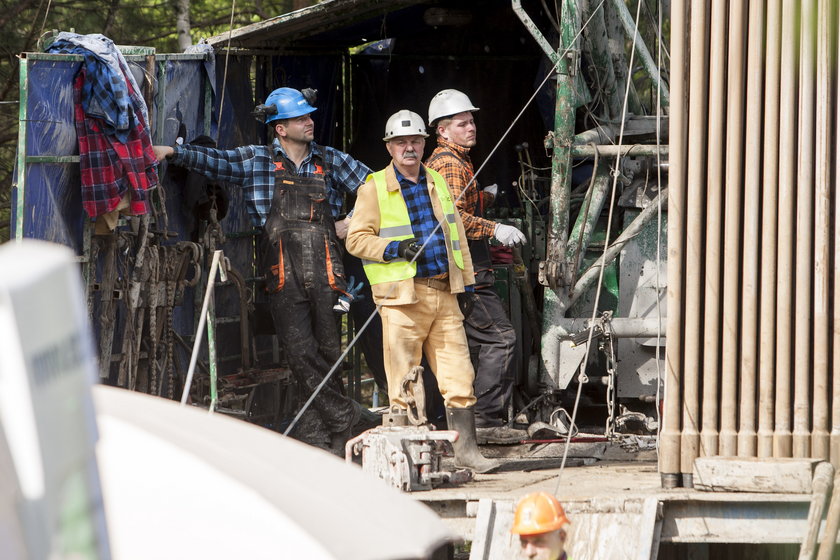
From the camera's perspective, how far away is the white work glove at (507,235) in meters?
8.84

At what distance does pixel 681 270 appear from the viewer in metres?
6.55

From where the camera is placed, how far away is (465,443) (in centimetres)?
794

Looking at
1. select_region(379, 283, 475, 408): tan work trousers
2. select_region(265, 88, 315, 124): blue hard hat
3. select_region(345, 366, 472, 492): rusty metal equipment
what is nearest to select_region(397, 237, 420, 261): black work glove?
select_region(379, 283, 475, 408): tan work trousers

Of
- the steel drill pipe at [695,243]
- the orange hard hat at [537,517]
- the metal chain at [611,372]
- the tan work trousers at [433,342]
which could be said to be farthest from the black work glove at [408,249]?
the orange hard hat at [537,517]

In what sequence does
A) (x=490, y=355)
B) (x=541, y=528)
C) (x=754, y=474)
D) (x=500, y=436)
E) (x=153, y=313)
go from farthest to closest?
(x=490, y=355) < (x=500, y=436) < (x=153, y=313) < (x=754, y=474) < (x=541, y=528)

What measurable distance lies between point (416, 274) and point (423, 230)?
29cm

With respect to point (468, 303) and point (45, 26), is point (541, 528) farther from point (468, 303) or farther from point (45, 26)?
point (45, 26)

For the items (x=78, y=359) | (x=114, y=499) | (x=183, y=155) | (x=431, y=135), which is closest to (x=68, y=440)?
(x=78, y=359)

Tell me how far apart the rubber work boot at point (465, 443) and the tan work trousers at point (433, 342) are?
5 centimetres

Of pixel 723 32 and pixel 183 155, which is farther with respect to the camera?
pixel 183 155

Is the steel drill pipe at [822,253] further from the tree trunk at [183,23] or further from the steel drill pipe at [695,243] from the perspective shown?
the tree trunk at [183,23]

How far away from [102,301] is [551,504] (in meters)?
3.79

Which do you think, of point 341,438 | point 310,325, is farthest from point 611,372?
point 310,325

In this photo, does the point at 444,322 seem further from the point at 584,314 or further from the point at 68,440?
the point at 68,440
